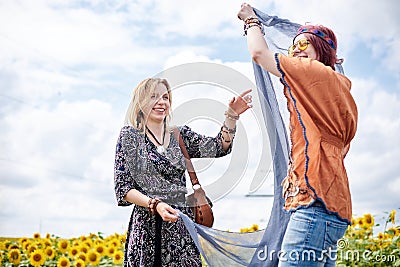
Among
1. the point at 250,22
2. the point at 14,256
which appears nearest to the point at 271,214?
the point at 250,22

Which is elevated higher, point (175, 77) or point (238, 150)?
point (175, 77)

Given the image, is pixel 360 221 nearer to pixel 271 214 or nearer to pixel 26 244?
pixel 271 214

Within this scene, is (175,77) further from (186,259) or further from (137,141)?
(186,259)

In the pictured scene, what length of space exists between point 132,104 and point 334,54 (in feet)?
2.60

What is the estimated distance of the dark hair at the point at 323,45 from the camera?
1630 millimetres

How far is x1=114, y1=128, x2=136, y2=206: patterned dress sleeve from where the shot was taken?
2.02 metres

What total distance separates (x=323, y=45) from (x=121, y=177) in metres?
0.84

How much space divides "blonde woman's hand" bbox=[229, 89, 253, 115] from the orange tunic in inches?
19.3

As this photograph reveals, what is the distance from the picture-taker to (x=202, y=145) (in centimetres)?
216

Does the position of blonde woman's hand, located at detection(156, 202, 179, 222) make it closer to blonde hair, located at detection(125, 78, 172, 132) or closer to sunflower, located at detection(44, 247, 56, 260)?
blonde hair, located at detection(125, 78, 172, 132)

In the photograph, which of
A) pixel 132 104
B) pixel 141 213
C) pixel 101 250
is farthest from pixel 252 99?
pixel 101 250

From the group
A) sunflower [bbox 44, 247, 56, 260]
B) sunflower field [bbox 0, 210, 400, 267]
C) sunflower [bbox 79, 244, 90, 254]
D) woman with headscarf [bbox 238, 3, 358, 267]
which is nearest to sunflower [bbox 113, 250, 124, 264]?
sunflower field [bbox 0, 210, 400, 267]

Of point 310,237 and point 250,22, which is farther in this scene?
point 250,22

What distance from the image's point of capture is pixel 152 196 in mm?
2041
